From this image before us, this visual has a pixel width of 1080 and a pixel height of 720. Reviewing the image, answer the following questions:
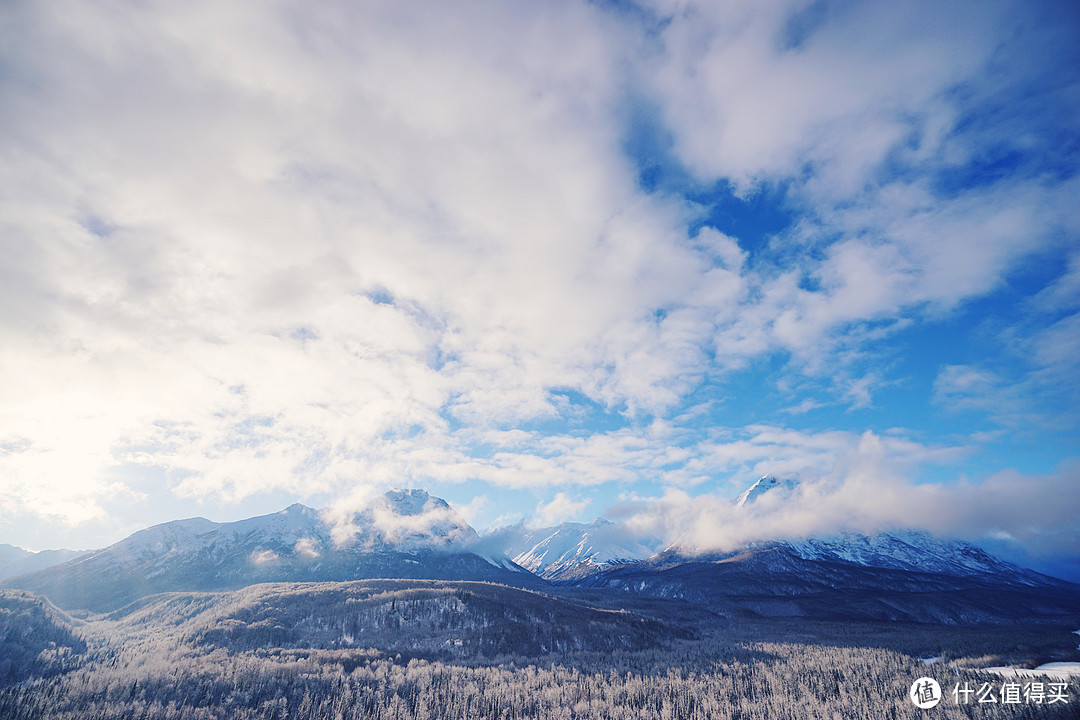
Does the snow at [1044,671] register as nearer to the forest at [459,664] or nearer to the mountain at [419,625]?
the forest at [459,664]

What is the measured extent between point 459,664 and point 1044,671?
5359 inches

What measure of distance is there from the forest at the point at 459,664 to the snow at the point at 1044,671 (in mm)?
→ 5110

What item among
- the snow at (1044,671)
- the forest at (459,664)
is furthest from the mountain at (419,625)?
the snow at (1044,671)

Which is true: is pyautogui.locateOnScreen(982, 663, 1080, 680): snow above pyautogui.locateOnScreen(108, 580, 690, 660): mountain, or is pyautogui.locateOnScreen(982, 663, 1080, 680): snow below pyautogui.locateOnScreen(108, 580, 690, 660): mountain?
above

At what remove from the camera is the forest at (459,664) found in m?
80.9

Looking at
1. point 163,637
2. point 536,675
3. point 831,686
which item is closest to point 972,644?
point 831,686

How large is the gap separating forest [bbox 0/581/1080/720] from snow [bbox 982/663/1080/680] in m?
5.11

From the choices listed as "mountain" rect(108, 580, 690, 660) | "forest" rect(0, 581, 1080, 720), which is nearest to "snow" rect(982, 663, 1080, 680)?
"forest" rect(0, 581, 1080, 720)

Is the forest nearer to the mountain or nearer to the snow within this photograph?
the mountain

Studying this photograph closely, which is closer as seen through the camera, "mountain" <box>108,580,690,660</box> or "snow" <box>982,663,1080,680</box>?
"snow" <box>982,663,1080,680</box>

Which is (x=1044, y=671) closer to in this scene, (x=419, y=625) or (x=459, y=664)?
(x=459, y=664)

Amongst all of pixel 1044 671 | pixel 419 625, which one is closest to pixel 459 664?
pixel 419 625

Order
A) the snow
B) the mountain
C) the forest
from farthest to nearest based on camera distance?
the mountain, the snow, the forest

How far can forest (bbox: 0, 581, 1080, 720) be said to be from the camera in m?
80.9
